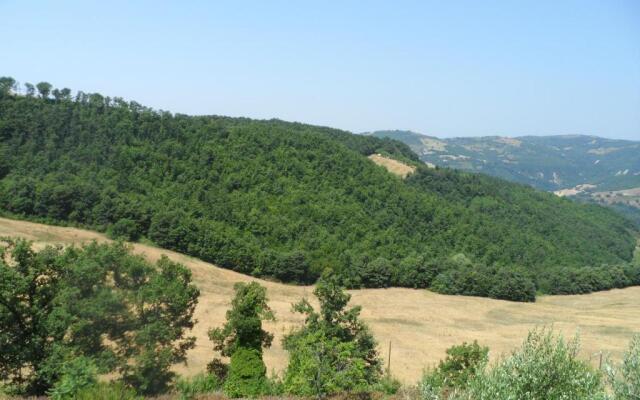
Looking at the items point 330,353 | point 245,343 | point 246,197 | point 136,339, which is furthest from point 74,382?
point 246,197

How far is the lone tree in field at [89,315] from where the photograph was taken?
1809 cm

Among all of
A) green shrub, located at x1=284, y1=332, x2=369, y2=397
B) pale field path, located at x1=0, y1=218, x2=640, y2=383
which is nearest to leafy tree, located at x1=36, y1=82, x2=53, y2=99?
pale field path, located at x1=0, y1=218, x2=640, y2=383

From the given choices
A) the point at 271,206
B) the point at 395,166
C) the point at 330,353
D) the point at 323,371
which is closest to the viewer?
the point at 323,371

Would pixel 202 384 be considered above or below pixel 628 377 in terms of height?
below

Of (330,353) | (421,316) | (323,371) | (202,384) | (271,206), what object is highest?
(271,206)

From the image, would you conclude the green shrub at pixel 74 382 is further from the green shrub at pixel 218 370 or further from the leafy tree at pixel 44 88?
the leafy tree at pixel 44 88

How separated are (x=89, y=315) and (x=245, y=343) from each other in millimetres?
7127

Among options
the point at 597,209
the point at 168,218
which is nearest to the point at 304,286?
the point at 168,218

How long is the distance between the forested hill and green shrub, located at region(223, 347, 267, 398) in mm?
36445

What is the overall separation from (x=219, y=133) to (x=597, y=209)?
307 ft

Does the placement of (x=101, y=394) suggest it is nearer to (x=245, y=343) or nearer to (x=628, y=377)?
(x=245, y=343)

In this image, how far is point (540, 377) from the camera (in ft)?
32.9

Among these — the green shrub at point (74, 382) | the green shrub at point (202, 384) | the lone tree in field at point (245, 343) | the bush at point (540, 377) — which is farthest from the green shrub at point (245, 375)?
the bush at point (540, 377)

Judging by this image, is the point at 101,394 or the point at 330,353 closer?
the point at 101,394
